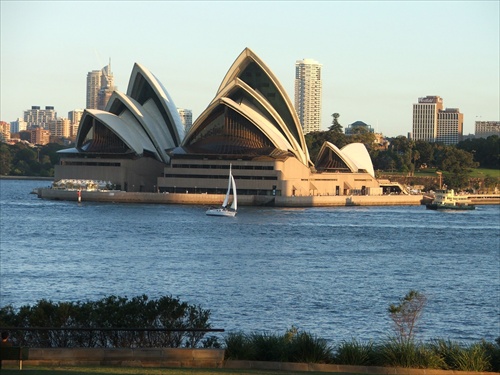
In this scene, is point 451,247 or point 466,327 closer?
point 466,327

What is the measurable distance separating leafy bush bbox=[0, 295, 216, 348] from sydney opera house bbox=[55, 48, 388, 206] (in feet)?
207

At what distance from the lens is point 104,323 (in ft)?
53.3

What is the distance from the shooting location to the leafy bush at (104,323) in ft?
51.4

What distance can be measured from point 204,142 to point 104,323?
223 ft

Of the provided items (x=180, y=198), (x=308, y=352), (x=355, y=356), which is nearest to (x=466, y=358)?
(x=355, y=356)

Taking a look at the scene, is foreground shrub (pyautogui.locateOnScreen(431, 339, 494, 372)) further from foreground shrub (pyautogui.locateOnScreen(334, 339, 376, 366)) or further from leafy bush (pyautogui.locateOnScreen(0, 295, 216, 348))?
leafy bush (pyautogui.locateOnScreen(0, 295, 216, 348))

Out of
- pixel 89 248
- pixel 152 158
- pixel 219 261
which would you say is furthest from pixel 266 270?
pixel 152 158

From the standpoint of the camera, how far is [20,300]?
2770 centimetres

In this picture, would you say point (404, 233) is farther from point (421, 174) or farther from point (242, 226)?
point (421, 174)

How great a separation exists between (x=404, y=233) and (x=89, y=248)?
19.8 meters

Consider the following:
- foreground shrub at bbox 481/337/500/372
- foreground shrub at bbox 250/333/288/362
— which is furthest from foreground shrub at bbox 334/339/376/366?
foreground shrub at bbox 481/337/500/372

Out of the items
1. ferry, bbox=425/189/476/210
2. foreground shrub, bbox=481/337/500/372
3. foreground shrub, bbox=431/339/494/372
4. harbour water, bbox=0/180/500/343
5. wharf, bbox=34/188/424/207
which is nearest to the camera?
foreground shrub, bbox=431/339/494/372

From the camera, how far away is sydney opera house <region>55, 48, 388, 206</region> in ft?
268

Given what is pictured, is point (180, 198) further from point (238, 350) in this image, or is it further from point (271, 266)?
point (238, 350)
